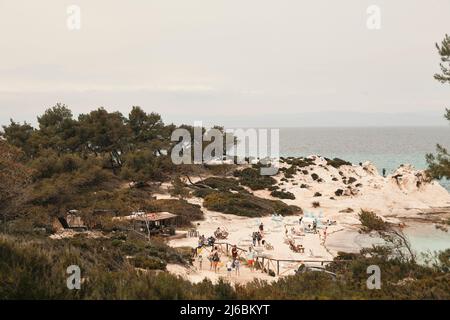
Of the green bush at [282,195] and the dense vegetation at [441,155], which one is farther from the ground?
the dense vegetation at [441,155]

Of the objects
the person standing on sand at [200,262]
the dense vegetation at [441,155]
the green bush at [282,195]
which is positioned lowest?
the green bush at [282,195]

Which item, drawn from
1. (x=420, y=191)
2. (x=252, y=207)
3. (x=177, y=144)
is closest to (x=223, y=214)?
(x=252, y=207)

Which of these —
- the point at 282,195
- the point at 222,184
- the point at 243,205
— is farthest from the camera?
the point at 222,184

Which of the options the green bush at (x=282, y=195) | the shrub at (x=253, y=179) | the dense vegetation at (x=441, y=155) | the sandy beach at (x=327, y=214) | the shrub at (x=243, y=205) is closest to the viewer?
the dense vegetation at (x=441, y=155)

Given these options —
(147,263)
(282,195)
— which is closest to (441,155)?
(147,263)

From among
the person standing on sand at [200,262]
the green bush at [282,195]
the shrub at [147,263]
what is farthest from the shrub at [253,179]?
the shrub at [147,263]

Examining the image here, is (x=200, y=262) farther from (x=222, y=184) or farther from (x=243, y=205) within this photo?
(x=222, y=184)

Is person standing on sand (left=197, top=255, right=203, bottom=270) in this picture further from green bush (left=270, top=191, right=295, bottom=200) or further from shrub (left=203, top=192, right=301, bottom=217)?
green bush (left=270, top=191, right=295, bottom=200)

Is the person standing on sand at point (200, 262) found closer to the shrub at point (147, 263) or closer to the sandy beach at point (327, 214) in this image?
the sandy beach at point (327, 214)

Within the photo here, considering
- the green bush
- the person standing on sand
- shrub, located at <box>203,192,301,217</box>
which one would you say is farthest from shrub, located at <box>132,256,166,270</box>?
the green bush
